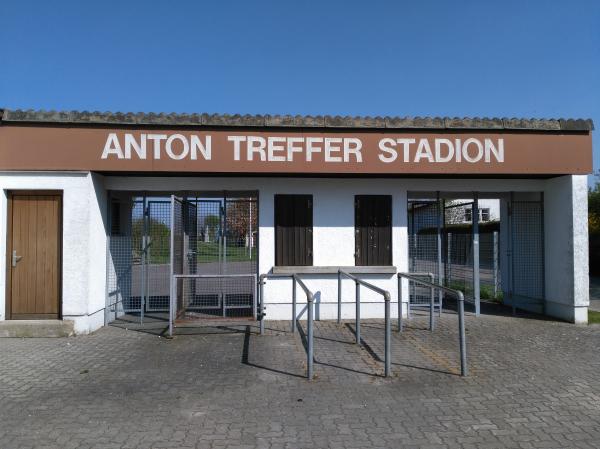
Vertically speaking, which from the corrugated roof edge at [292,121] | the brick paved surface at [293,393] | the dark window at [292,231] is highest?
the corrugated roof edge at [292,121]

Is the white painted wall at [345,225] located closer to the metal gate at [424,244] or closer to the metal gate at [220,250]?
the metal gate at [220,250]

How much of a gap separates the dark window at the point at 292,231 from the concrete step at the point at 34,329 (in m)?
3.63

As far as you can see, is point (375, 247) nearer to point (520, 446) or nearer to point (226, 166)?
point (226, 166)

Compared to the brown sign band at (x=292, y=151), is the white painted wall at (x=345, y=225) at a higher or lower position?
lower

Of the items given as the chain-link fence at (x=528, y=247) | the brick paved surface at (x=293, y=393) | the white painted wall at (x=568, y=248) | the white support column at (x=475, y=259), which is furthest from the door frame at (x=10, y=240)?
the white painted wall at (x=568, y=248)

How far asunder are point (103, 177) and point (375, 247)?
200 inches

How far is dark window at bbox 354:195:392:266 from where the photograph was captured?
8.48m

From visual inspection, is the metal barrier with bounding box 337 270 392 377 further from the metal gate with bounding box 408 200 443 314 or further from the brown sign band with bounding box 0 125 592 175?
the brown sign band with bounding box 0 125 592 175

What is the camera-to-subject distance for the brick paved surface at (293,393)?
3.73 metres

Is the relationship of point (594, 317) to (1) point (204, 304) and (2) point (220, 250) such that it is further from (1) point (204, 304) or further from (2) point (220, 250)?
(1) point (204, 304)

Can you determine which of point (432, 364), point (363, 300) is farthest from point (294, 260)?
point (432, 364)

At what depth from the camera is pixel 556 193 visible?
8484 mm

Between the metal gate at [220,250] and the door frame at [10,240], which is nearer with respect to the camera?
the door frame at [10,240]

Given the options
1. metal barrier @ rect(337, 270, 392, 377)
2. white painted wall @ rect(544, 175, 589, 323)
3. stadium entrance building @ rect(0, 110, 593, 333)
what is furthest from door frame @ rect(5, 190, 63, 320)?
white painted wall @ rect(544, 175, 589, 323)
